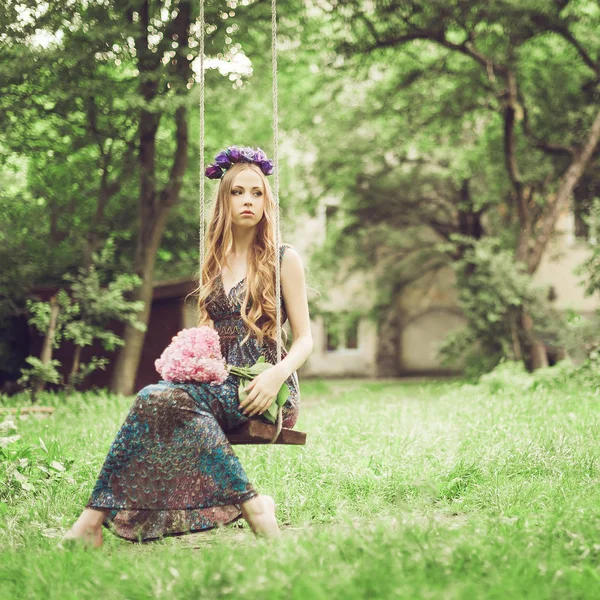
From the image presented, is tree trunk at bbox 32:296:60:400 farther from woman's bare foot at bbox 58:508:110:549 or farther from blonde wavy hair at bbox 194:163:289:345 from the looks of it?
woman's bare foot at bbox 58:508:110:549

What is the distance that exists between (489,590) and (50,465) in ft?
11.8

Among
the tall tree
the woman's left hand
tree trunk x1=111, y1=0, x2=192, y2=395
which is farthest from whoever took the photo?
the tall tree

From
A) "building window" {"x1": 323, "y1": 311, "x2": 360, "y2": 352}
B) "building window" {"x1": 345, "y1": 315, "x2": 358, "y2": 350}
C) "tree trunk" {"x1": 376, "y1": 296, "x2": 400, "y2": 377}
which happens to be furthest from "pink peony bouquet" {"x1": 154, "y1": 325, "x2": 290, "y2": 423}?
"tree trunk" {"x1": 376, "y1": 296, "x2": 400, "y2": 377}

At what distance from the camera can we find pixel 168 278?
1590 centimetres

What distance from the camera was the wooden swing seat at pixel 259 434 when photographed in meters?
3.51

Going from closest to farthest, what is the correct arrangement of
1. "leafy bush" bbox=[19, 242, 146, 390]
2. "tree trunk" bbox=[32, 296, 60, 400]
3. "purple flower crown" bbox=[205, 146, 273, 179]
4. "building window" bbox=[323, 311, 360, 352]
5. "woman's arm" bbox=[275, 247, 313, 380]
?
"woman's arm" bbox=[275, 247, 313, 380]
"purple flower crown" bbox=[205, 146, 273, 179]
"tree trunk" bbox=[32, 296, 60, 400]
"leafy bush" bbox=[19, 242, 146, 390]
"building window" bbox=[323, 311, 360, 352]

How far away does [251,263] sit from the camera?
412 centimetres

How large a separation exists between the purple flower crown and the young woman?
78 millimetres

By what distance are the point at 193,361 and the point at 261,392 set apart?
344 millimetres

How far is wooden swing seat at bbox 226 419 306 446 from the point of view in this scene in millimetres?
3514

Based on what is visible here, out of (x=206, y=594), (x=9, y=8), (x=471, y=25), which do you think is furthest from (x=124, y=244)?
(x=206, y=594)

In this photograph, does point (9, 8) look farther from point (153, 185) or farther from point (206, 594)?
point (206, 594)

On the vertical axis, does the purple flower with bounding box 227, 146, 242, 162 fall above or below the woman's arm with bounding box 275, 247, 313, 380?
above

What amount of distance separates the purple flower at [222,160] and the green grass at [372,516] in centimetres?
196
